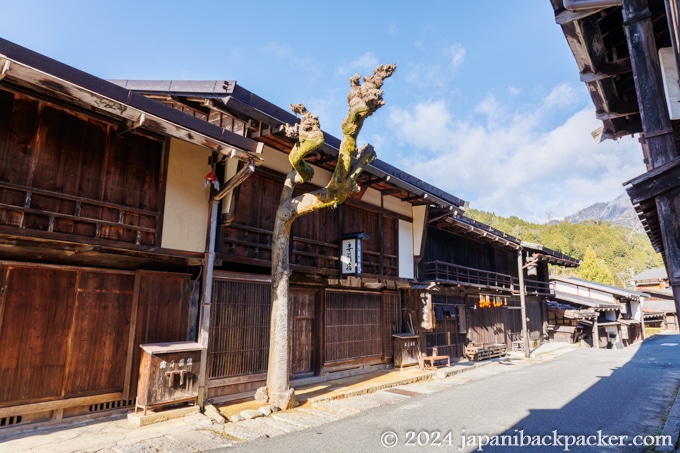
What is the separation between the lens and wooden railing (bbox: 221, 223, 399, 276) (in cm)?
990

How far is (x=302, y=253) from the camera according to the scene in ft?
38.0

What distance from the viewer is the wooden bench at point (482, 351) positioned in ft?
61.8

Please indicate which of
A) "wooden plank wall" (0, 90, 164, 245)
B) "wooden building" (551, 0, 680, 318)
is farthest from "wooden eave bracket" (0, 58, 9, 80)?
"wooden building" (551, 0, 680, 318)

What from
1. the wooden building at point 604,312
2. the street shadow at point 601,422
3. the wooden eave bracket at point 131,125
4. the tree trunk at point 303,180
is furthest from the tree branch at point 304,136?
the wooden building at point 604,312

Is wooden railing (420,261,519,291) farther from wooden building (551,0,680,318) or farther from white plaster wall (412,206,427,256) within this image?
wooden building (551,0,680,318)

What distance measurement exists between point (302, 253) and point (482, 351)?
12.6 metres

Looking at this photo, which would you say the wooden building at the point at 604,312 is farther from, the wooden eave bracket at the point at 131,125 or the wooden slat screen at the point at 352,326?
the wooden eave bracket at the point at 131,125

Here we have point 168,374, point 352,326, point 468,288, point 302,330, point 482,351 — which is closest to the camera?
point 168,374

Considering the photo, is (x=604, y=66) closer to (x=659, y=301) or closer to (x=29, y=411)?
(x=29, y=411)

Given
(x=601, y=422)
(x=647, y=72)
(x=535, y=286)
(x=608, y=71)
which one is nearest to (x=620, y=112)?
(x=608, y=71)

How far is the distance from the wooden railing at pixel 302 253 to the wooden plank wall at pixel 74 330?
1.79 m

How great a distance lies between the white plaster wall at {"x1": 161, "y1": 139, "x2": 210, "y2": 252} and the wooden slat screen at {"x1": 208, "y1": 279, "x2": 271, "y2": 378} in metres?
1.37

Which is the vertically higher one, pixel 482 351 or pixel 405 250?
pixel 405 250

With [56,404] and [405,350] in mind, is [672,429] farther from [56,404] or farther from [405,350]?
[56,404]
